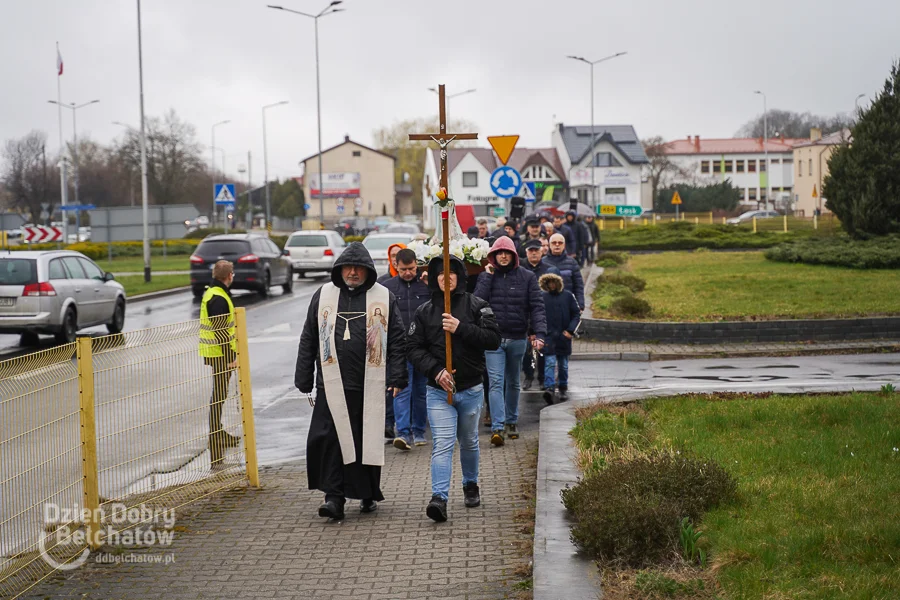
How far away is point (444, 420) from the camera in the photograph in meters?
7.11

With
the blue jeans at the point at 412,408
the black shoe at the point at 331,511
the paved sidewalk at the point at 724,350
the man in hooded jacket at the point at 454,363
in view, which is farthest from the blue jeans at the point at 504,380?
the paved sidewalk at the point at 724,350

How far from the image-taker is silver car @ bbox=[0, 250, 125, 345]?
1741cm

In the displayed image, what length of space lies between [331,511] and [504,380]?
3.18 m

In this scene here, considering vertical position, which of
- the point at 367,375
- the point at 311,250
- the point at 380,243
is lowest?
the point at 367,375

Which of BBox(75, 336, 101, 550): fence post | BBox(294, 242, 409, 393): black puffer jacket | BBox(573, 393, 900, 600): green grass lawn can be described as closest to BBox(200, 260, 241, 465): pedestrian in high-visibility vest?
BBox(294, 242, 409, 393): black puffer jacket

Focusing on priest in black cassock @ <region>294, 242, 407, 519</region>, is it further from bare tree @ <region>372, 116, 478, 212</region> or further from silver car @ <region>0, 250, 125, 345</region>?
bare tree @ <region>372, 116, 478, 212</region>

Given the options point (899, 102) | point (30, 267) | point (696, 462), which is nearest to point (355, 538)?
point (696, 462)

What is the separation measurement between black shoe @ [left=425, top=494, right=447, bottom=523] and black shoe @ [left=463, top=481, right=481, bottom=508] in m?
0.39

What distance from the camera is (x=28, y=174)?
69.9 meters

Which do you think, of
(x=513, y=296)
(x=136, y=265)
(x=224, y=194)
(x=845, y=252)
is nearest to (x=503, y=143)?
(x=513, y=296)

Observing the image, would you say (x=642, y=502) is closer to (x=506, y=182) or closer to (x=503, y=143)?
(x=503, y=143)

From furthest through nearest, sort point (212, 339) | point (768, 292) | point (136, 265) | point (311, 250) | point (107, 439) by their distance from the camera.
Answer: point (136, 265) → point (311, 250) → point (768, 292) → point (212, 339) → point (107, 439)

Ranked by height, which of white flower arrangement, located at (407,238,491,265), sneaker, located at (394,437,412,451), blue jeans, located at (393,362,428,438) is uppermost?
white flower arrangement, located at (407,238,491,265)

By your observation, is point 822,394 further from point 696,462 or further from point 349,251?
point 349,251
